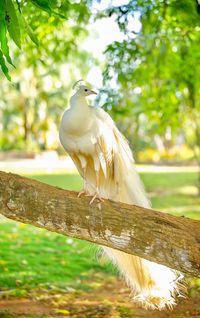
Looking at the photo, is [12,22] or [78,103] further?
[78,103]

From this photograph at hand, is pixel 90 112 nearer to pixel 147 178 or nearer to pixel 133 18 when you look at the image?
pixel 133 18

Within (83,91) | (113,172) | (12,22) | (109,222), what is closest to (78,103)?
(83,91)

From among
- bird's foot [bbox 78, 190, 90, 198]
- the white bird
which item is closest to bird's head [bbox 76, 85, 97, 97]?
the white bird

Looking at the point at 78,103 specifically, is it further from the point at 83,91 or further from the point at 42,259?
the point at 42,259

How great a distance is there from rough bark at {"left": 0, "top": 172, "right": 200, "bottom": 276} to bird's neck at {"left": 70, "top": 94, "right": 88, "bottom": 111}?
58cm

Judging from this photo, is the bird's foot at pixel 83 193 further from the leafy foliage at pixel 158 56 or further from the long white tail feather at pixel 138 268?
the leafy foliage at pixel 158 56

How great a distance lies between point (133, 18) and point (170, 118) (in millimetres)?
1990

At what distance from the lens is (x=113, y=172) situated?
12.6 feet

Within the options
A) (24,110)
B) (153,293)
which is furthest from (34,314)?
(24,110)

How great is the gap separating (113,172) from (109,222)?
76cm

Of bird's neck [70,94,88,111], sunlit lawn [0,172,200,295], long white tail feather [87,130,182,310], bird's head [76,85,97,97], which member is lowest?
sunlit lawn [0,172,200,295]

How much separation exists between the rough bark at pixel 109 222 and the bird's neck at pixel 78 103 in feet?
1.91

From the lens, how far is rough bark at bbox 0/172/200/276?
3.06 m

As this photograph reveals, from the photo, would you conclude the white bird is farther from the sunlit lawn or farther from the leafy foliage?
the leafy foliage
